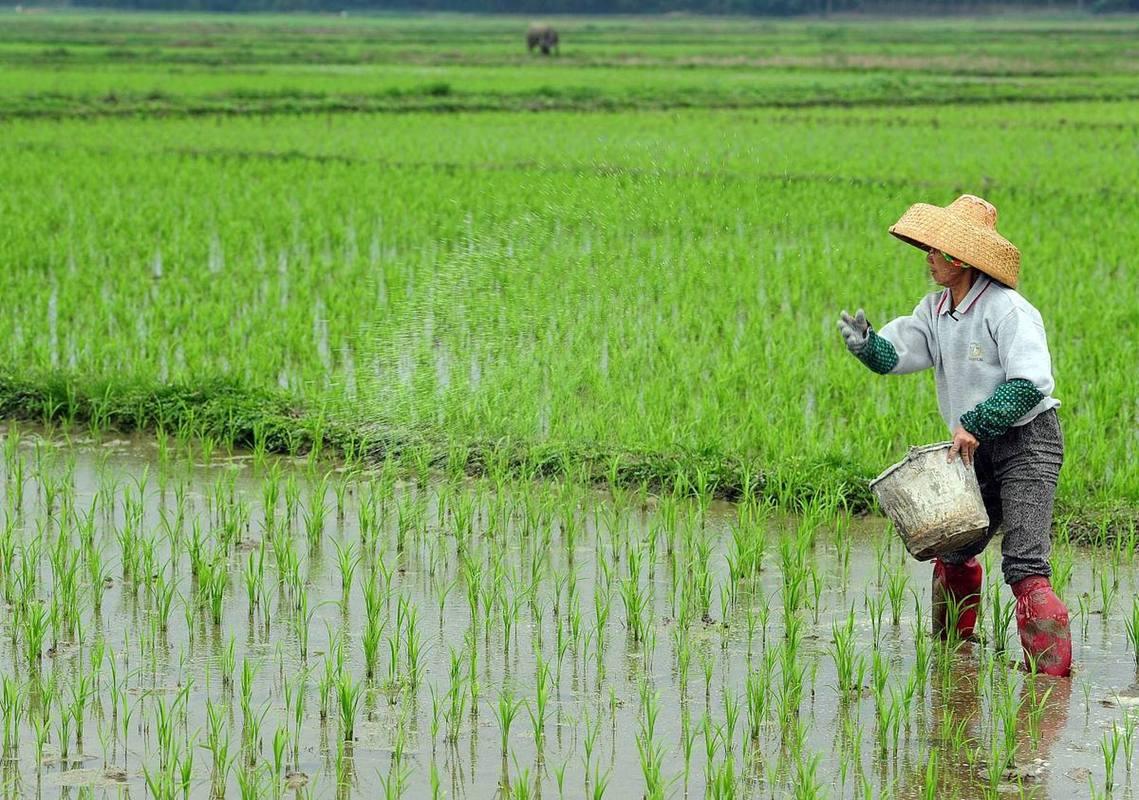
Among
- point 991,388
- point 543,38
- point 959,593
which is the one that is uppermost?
point 543,38

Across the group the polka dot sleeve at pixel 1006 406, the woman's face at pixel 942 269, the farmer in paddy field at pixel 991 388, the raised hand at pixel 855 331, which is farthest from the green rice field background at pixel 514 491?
the woman's face at pixel 942 269

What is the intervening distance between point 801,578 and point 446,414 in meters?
1.95

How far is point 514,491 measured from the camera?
451cm

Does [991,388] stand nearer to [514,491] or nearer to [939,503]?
[939,503]

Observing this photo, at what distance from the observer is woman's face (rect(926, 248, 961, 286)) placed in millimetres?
3238

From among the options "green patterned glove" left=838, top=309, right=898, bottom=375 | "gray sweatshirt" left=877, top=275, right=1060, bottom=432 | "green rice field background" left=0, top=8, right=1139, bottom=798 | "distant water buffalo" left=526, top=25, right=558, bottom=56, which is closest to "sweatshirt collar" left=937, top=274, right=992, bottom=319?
"gray sweatshirt" left=877, top=275, right=1060, bottom=432

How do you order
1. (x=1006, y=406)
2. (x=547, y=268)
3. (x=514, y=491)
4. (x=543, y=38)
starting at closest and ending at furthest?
(x=1006, y=406), (x=514, y=491), (x=547, y=268), (x=543, y=38)

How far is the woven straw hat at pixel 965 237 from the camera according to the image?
318 centimetres

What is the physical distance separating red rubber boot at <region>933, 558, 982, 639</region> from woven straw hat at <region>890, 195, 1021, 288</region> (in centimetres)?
61

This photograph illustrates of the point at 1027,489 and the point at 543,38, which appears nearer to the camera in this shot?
the point at 1027,489

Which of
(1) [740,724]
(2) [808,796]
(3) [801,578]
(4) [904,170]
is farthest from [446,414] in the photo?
(4) [904,170]

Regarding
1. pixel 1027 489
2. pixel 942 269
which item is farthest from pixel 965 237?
pixel 1027 489

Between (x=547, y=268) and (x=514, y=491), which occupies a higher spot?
(x=547, y=268)

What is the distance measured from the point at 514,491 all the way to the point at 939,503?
1636 mm
